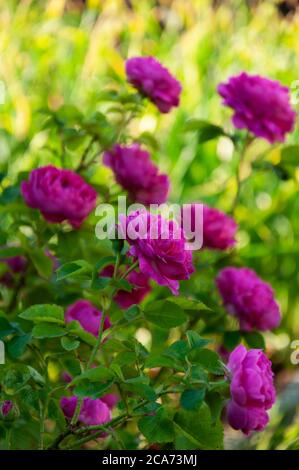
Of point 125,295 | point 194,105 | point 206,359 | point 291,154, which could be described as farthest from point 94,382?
point 194,105

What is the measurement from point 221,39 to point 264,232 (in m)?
1.07

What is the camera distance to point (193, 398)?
0.85 m

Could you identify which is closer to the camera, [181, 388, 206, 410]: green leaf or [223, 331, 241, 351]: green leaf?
[181, 388, 206, 410]: green leaf

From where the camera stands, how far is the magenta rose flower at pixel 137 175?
1.37 meters

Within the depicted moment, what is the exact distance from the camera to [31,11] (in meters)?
3.35

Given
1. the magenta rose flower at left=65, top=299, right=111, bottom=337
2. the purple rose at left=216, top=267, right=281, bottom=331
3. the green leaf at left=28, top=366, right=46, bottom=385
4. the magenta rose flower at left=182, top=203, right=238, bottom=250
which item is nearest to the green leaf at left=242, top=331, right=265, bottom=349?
the purple rose at left=216, top=267, right=281, bottom=331

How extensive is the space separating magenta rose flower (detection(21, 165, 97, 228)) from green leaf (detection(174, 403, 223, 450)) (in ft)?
1.30

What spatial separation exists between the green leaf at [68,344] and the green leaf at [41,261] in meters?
0.33

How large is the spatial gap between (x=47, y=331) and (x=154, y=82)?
1.95ft

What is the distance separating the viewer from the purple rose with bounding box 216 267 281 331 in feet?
4.46

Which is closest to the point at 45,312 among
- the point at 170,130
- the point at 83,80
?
the point at 170,130

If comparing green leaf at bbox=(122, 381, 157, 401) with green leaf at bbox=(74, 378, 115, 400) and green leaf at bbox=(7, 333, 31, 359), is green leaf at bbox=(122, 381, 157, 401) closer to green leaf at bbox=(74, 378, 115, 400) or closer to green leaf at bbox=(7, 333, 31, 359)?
green leaf at bbox=(74, 378, 115, 400)

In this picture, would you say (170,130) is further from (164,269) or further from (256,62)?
(164,269)

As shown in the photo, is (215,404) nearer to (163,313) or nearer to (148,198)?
(163,313)
